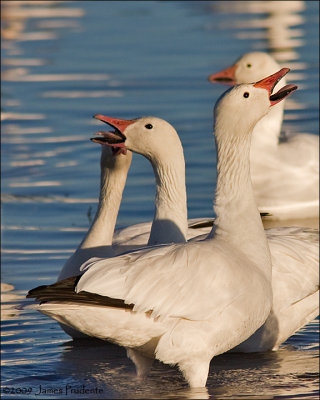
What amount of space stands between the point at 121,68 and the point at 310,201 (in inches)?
226

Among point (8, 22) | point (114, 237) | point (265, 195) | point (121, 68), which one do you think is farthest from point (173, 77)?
point (114, 237)

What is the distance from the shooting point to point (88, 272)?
20.5ft

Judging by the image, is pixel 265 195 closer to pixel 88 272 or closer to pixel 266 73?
pixel 266 73

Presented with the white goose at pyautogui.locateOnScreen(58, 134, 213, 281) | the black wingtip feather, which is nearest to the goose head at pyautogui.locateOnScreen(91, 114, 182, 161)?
the white goose at pyautogui.locateOnScreen(58, 134, 213, 281)

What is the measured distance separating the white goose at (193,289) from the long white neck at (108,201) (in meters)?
1.31

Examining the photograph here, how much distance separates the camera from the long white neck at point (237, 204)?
668 cm

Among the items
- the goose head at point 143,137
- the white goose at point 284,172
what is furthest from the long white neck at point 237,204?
the white goose at point 284,172

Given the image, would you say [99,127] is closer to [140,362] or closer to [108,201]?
[108,201]

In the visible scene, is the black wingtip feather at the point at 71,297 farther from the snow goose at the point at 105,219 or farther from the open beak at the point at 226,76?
the open beak at the point at 226,76

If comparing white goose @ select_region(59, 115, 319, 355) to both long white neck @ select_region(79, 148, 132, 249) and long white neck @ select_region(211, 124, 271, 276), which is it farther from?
long white neck @ select_region(211, 124, 271, 276)

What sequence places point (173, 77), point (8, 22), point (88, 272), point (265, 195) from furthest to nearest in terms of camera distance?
point (8, 22), point (173, 77), point (265, 195), point (88, 272)

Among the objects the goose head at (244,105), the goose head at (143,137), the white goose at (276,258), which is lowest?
the white goose at (276,258)

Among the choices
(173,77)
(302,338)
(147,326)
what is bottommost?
(302,338)

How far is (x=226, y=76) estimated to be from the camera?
41.2 ft
